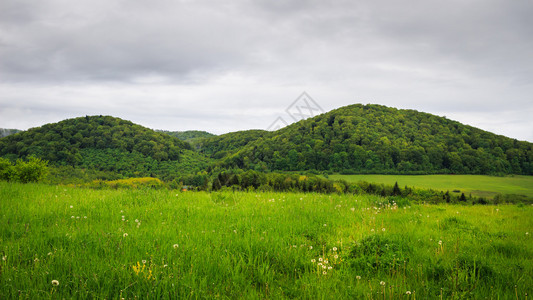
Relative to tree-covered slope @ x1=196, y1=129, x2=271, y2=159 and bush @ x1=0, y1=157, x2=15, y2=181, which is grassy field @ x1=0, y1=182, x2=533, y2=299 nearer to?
bush @ x1=0, y1=157, x2=15, y2=181

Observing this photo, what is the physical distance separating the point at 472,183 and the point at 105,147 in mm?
191632

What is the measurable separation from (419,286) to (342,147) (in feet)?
419

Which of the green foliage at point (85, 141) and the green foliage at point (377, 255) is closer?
the green foliage at point (377, 255)

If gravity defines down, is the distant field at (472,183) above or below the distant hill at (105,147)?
below

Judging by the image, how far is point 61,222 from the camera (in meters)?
4.79

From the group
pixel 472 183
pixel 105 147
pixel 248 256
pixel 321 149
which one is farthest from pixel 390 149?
pixel 105 147

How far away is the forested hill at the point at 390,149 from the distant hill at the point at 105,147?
42870mm

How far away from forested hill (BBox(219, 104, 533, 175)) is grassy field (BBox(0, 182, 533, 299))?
376ft

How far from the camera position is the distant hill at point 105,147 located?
123438 mm

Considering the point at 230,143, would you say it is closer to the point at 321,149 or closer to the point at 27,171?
the point at 321,149

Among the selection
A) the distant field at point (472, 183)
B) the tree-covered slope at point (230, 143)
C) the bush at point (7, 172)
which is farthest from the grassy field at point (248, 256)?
the tree-covered slope at point (230, 143)

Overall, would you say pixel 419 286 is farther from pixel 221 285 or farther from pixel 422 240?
pixel 221 285

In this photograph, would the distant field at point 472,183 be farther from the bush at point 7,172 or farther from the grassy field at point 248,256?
the bush at point 7,172

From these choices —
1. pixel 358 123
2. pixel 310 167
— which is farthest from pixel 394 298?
pixel 358 123
